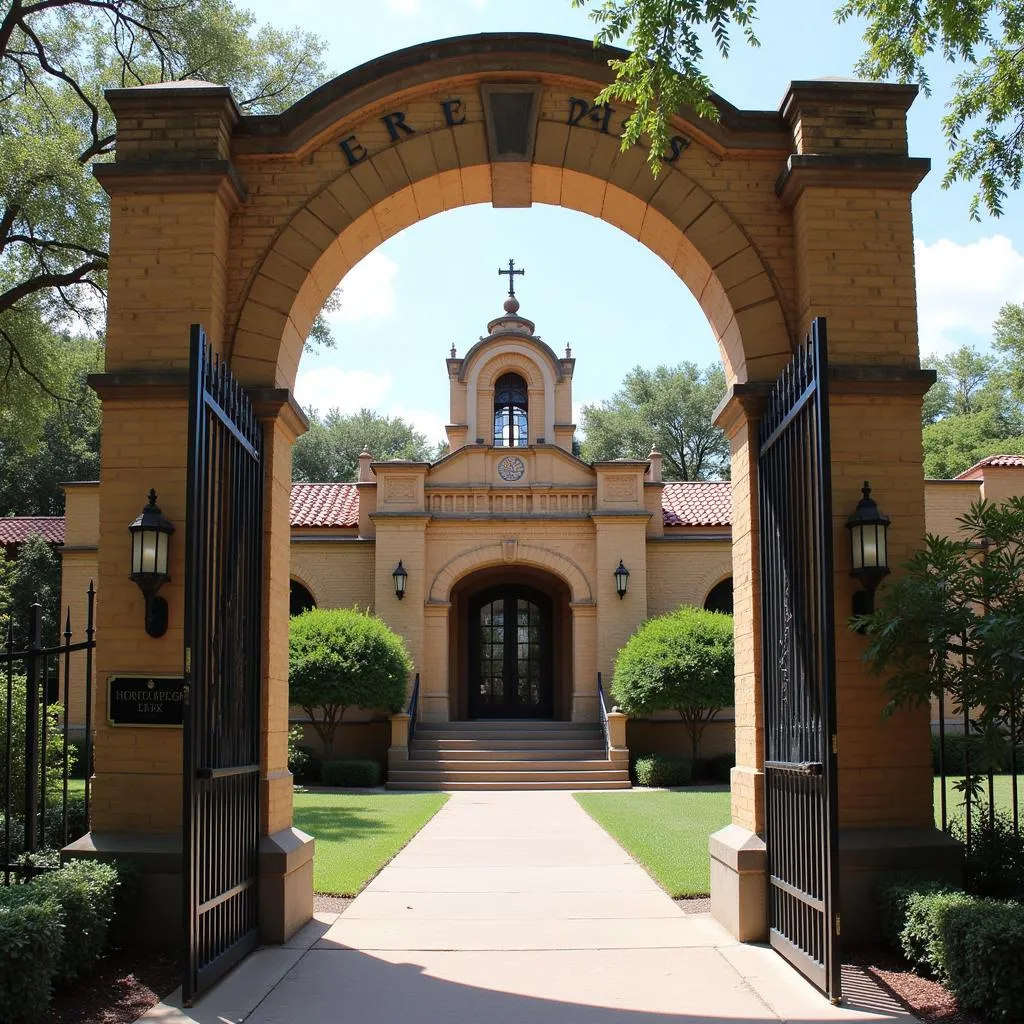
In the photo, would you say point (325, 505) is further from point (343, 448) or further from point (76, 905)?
point (343, 448)

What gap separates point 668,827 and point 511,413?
49.9ft

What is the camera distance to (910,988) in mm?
6480

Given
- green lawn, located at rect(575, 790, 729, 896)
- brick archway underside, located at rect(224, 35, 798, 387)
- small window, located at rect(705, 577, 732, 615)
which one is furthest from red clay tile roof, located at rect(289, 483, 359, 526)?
brick archway underside, located at rect(224, 35, 798, 387)

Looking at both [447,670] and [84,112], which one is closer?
[84,112]

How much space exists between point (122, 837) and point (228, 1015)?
1854 mm

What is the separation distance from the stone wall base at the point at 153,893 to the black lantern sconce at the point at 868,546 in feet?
15.6

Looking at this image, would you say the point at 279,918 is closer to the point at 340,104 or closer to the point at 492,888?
the point at 492,888

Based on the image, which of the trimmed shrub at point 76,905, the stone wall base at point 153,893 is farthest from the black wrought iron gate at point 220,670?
the trimmed shrub at point 76,905

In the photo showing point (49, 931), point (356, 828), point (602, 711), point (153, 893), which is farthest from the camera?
point (602, 711)

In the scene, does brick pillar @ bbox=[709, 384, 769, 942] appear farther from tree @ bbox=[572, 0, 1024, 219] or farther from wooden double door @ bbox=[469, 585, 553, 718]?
wooden double door @ bbox=[469, 585, 553, 718]

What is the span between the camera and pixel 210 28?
18.9 metres

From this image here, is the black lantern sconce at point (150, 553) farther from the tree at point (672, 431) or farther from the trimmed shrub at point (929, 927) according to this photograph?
the tree at point (672, 431)

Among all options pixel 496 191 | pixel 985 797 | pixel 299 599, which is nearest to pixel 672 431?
pixel 299 599

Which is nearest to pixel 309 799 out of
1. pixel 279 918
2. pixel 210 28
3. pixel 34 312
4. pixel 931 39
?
pixel 34 312
